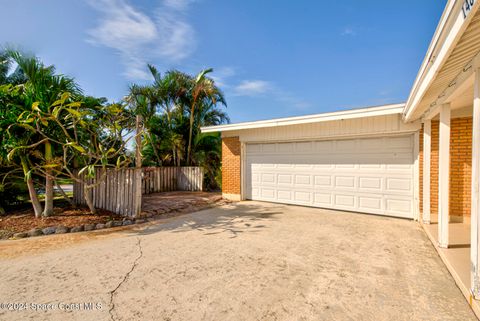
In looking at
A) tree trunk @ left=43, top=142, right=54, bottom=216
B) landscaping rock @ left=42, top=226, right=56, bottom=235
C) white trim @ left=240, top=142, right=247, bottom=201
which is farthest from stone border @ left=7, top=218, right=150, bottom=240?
white trim @ left=240, top=142, right=247, bottom=201

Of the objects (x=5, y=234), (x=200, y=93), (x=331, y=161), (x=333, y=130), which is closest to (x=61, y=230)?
(x=5, y=234)

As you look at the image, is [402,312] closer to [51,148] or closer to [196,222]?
[196,222]

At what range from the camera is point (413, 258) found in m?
3.35

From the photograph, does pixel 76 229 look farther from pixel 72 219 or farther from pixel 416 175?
pixel 416 175


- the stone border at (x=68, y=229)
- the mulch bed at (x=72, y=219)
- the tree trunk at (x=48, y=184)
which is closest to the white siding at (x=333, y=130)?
the mulch bed at (x=72, y=219)

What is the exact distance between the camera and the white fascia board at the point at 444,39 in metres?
1.59

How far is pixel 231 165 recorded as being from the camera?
28.1 feet

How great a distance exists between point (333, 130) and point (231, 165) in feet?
12.6

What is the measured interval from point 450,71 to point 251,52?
7.90 metres

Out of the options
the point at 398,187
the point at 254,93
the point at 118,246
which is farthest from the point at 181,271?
the point at 254,93

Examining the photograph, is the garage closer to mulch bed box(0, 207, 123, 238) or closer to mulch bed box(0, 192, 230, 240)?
mulch bed box(0, 192, 230, 240)

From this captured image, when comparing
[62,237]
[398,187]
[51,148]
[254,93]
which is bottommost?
[62,237]

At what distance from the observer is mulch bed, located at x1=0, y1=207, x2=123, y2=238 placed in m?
4.86

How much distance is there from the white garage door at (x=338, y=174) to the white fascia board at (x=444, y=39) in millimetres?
3265
